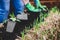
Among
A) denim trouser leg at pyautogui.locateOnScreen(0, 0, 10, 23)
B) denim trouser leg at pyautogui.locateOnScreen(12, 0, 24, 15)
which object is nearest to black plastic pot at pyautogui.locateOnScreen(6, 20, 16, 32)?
denim trouser leg at pyautogui.locateOnScreen(0, 0, 10, 23)

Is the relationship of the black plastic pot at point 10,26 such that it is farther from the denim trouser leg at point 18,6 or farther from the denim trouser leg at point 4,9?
the denim trouser leg at point 18,6

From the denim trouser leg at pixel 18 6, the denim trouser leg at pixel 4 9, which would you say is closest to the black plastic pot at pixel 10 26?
the denim trouser leg at pixel 4 9

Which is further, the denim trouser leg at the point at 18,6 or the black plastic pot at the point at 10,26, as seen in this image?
the denim trouser leg at the point at 18,6

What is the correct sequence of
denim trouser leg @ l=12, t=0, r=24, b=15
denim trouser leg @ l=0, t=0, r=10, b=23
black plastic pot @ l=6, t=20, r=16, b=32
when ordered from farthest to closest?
denim trouser leg @ l=12, t=0, r=24, b=15
denim trouser leg @ l=0, t=0, r=10, b=23
black plastic pot @ l=6, t=20, r=16, b=32

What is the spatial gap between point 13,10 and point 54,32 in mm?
1194

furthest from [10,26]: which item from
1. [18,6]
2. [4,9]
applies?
[18,6]

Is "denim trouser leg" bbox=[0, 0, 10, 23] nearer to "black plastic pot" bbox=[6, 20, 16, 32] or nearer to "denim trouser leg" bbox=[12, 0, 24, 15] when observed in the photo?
"denim trouser leg" bbox=[12, 0, 24, 15]

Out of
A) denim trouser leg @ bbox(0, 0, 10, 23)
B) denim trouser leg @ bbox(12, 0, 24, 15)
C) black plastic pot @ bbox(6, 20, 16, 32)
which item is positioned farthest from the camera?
denim trouser leg @ bbox(12, 0, 24, 15)

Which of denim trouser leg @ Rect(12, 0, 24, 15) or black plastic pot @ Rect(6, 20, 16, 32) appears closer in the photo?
black plastic pot @ Rect(6, 20, 16, 32)

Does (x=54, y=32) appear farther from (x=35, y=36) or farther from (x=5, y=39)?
(x=5, y=39)

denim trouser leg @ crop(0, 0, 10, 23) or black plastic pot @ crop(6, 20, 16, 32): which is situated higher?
denim trouser leg @ crop(0, 0, 10, 23)

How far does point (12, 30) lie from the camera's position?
13.7 ft

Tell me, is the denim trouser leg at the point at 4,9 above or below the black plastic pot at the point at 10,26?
above

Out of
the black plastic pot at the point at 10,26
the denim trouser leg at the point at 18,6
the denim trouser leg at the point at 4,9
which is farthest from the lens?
the denim trouser leg at the point at 18,6
